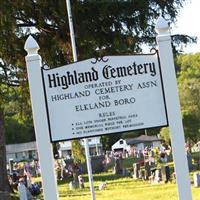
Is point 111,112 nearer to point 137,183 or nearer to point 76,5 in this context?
point 76,5

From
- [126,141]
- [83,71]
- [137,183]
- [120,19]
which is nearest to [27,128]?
[126,141]

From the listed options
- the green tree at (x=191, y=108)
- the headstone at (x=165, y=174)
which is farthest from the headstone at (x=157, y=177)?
the green tree at (x=191, y=108)

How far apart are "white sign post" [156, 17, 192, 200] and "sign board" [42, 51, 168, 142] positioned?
0.26 feet

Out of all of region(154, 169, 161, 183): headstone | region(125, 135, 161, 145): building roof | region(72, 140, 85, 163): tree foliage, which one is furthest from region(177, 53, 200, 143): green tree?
region(72, 140, 85, 163): tree foliage

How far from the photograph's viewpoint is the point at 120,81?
725 centimetres

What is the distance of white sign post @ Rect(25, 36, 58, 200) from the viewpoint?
7.36 metres

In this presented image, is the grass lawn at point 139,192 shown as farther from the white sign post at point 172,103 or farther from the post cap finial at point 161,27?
the post cap finial at point 161,27

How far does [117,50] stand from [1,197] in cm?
673

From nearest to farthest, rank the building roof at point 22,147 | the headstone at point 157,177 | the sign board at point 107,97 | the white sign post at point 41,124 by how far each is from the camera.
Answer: the sign board at point 107,97 < the white sign post at point 41,124 < the headstone at point 157,177 < the building roof at point 22,147

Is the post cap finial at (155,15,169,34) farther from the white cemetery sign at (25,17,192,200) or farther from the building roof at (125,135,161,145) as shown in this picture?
the building roof at (125,135,161,145)

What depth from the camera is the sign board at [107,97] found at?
7211 millimetres

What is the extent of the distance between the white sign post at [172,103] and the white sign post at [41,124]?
159cm

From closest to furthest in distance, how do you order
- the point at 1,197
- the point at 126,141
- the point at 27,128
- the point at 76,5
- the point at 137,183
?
the point at 1,197, the point at 76,5, the point at 137,183, the point at 126,141, the point at 27,128

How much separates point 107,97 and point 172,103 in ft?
2.75
